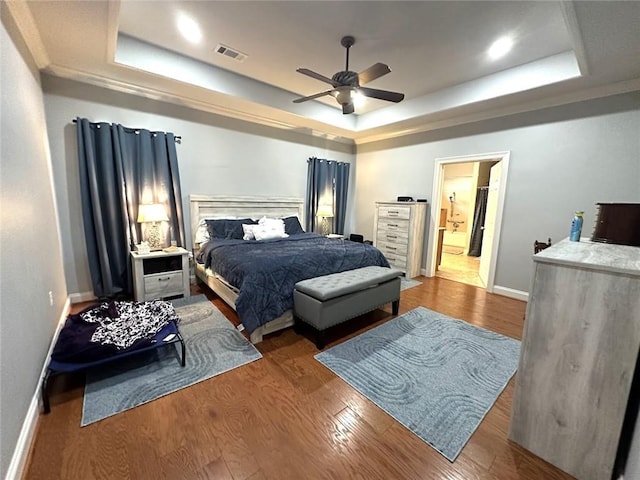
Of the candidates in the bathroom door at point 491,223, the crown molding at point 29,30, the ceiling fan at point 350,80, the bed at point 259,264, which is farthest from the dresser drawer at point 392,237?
the crown molding at point 29,30

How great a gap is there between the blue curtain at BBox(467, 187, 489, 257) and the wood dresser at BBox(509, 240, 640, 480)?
18.6ft

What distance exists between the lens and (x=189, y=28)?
2582mm

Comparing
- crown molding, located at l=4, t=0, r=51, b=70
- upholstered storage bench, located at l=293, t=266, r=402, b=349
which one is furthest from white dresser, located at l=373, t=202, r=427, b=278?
crown molding, located at l=4, t=0, r=51, b=70

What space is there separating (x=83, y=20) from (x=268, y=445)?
3255mm

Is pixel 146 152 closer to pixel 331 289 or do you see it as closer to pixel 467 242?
pixel 331 289

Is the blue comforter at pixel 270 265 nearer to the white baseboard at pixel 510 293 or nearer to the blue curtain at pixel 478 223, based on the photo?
the white baseboard at pixel 510 293

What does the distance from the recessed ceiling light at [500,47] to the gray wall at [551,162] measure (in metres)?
1.09

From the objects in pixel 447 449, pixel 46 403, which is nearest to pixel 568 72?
pixel 447 449

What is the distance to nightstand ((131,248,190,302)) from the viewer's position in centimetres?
317

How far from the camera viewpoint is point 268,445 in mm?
1484

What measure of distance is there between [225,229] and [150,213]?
3.13 feet

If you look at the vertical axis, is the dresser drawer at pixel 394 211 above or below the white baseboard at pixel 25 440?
above

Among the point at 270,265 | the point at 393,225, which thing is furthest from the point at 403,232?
the point at 270,265

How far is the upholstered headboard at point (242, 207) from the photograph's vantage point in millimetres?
3988
